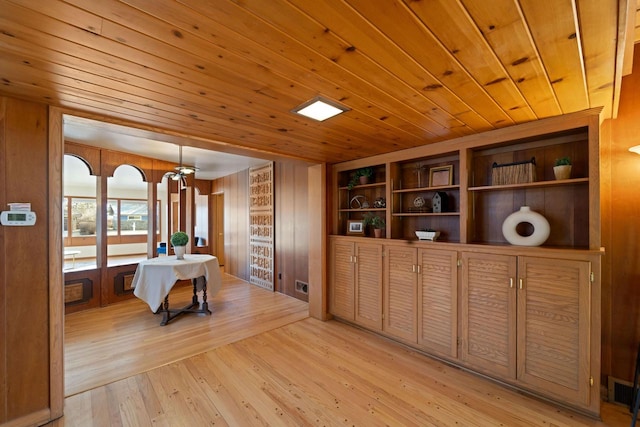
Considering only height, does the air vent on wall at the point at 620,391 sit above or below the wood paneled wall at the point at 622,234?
below

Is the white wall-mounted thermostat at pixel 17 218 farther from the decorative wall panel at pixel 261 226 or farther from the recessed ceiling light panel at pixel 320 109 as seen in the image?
the decorative wall panel at pixel 261 226

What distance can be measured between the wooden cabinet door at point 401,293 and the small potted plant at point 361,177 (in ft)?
3.20

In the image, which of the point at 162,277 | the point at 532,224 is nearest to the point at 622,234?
the point at 532,224

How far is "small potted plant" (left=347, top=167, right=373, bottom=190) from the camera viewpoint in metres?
3.68

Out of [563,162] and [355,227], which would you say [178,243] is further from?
[563,162]

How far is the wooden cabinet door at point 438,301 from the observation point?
271cm

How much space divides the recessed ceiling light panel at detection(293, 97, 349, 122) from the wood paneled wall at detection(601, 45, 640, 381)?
230 cm

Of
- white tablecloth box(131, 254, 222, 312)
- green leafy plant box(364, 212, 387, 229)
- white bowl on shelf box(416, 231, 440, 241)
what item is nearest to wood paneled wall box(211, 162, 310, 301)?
green leafy plant box(364, 212, 387, 229)

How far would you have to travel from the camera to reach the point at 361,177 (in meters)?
3.72

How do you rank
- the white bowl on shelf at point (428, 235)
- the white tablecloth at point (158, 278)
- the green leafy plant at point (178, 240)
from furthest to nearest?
the green leafy plant at point (178, 240), the white tablecloth at point (158, 278), the white bowl on shelf at point (428, 235)

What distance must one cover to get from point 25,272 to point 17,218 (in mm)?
380

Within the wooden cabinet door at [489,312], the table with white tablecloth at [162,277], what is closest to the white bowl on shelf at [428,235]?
the wooden cabinet door at [489,312]

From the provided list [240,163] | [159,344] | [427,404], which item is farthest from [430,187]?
[240,163]

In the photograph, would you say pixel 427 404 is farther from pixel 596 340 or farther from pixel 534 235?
pixel 534 235
